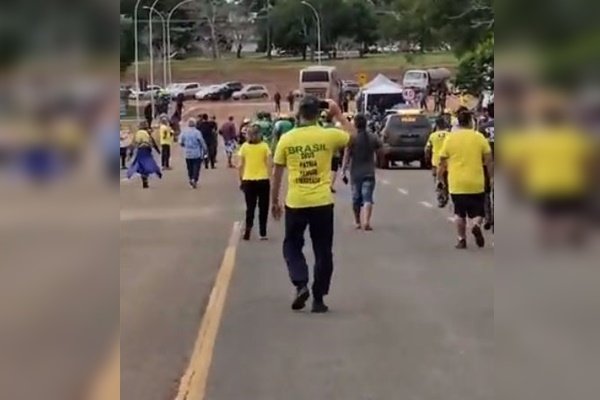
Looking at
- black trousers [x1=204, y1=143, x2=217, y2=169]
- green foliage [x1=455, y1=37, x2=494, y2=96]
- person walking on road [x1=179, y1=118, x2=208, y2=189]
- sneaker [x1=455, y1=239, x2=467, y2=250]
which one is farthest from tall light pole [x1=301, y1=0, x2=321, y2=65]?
sneaker [x1=455, y1=239, x2=467, y2=250]

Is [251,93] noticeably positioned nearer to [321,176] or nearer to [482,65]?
[482,65]

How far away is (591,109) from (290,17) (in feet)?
359

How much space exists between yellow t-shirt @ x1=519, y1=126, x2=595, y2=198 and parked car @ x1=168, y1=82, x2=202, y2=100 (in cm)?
7995

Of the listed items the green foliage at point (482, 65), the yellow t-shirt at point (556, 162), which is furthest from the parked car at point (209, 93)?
the yellow t-shirt at point (556, 162)

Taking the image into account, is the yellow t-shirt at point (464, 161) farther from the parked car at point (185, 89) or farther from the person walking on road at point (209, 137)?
the parked car at point (185, 89)

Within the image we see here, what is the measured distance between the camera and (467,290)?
13.5 meters

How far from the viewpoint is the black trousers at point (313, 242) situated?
11.4m

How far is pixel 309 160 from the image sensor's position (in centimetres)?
1121

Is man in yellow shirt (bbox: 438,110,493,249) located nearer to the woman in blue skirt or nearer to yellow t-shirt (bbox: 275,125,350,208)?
yellow t-shirt (bbox: 275,125,350,208)

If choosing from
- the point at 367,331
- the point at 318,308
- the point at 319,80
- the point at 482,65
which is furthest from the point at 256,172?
the point at 319,80

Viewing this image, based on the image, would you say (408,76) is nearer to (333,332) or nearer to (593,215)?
(333,332)

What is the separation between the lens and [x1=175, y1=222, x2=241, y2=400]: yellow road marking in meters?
8.72

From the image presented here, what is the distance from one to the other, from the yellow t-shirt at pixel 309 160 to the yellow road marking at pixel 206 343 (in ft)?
3.93

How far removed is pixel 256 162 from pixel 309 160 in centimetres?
788
